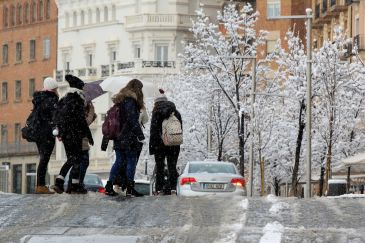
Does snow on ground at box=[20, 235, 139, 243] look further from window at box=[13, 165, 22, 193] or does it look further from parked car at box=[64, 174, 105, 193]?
window at box=[13, 165, 22, 193]

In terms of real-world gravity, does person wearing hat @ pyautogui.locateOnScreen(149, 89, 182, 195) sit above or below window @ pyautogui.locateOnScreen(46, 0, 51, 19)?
below

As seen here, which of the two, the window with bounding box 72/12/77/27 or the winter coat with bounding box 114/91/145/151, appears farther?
the window with bounding box 72/12/77/27

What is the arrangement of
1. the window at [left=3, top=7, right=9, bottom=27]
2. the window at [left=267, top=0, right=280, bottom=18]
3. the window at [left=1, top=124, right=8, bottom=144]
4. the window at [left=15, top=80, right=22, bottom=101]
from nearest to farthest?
the window at [left=267, top=0, right=280, bottom=18], the window at [left=1, top=124, right=8, bottom=144], the window at [left=15, top=80, right=22, bottom=101], the window at [left=3, top=7, right=9, bottom=27]

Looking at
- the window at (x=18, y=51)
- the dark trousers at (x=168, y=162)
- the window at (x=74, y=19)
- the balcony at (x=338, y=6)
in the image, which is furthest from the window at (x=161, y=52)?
the dark trousers at (x=168, y=162)

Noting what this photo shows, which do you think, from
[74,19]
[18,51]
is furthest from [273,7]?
[18,51]

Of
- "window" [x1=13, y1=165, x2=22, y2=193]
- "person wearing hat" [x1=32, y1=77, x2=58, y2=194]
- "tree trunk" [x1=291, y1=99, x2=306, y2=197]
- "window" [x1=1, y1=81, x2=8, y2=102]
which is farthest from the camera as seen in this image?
"window" [x1=1, y1=81, x2=8, y2=102]

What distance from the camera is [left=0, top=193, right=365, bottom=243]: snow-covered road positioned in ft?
69.0

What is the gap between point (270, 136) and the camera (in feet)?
249

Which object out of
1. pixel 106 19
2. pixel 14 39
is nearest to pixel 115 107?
pixel 106 19

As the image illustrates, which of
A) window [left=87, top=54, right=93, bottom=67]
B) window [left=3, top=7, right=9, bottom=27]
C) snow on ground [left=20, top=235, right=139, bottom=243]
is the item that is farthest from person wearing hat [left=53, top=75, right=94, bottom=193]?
window [left=3, top=7, right=9, bottom=27]

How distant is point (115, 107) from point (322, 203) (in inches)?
168

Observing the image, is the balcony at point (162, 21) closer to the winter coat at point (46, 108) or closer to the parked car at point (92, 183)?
the parked car at point (92, 183)

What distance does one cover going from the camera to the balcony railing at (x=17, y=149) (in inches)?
4856

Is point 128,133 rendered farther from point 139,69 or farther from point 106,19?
point 106,19
